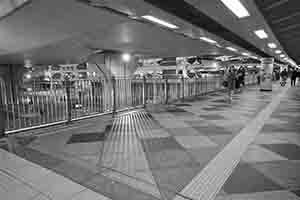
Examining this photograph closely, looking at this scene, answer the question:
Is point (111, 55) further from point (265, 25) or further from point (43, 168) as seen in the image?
point (43, 168)

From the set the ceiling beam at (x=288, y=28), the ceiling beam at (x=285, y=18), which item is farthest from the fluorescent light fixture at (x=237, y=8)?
the ceiling beam at (x=288, y=28)

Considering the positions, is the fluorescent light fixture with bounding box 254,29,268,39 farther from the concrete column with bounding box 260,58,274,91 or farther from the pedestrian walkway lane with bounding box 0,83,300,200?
the concrete column with bounding box 260,58,274,91

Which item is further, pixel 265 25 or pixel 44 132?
pixel 265 25

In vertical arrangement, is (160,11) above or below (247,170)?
above

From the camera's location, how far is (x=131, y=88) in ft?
27.0

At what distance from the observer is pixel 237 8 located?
5262 mm

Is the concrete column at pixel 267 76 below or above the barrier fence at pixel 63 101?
above

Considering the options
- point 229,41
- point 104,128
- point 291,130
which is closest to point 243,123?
point 291,130

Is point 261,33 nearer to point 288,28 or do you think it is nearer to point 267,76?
point 288,28

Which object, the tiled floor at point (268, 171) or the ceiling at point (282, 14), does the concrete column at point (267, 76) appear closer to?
the ceiling at point (282, 14)

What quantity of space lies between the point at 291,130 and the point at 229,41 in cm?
716

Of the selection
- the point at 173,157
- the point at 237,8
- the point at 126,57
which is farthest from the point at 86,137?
the point at 126,57

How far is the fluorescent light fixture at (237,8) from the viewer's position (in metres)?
4.86

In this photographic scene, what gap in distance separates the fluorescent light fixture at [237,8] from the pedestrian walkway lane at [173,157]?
11.4 feet
